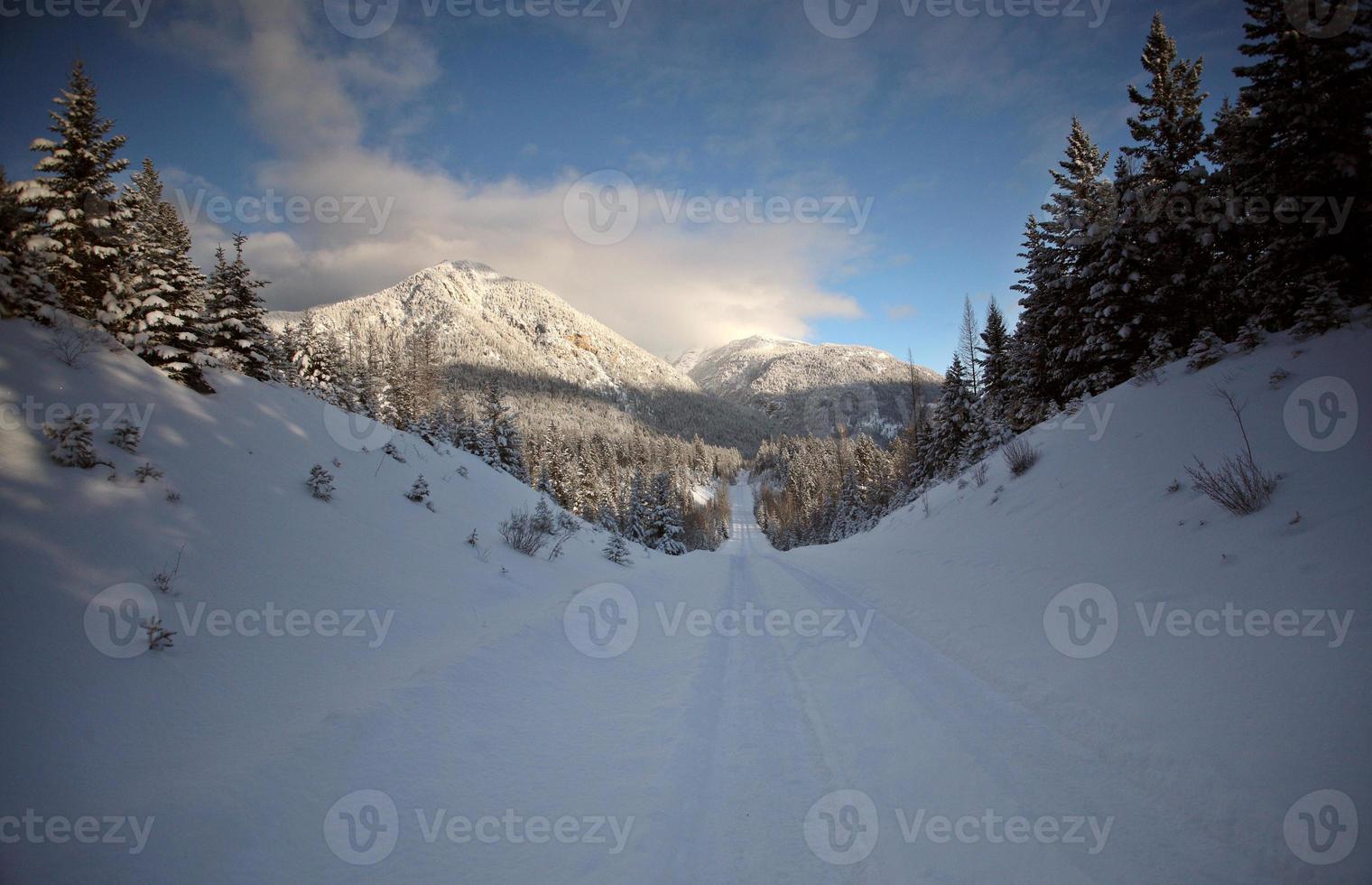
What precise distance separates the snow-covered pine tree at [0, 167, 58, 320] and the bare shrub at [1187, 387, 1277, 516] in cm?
1625

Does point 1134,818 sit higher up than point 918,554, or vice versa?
point 918,554

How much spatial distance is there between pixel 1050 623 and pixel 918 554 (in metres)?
5.65

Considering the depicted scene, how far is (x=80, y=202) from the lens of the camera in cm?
1012

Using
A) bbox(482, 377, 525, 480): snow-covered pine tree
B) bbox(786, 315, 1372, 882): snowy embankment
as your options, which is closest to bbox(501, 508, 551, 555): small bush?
bbox(786, 315, 1372, 882): snowy embankment

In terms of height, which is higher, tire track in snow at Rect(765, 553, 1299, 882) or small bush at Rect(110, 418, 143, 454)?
small bush at Rect(110, 418, 143, 454)

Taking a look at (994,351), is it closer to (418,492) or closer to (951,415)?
(951,415)

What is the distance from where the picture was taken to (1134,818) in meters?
2.93

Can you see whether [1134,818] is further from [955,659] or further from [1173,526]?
[1173,526]

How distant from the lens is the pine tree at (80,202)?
9.52 meters

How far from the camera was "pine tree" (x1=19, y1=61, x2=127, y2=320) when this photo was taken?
9.52 m

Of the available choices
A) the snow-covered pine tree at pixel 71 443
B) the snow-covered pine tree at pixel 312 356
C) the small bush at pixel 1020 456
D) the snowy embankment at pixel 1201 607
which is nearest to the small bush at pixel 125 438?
the snow-covered pine tree at pixel 71 443

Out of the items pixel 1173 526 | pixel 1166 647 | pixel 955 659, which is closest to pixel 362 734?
pixel 955 659

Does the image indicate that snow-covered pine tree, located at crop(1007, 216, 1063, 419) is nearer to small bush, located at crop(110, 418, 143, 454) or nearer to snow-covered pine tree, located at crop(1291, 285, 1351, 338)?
snow-covered pine tree, located at crop(1291, 285, 1351, 338)

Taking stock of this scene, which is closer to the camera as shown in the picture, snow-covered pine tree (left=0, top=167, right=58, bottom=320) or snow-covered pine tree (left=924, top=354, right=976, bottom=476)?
snow-covered pine tree (left=0, top=167, right=58, bottom=320)
